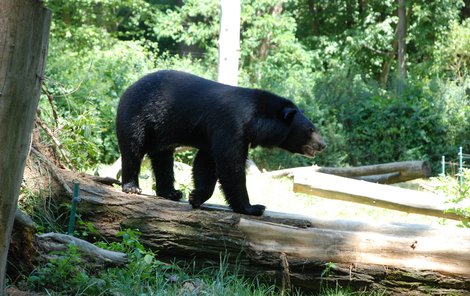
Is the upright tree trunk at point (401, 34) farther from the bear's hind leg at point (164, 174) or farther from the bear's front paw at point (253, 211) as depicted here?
the bear's front paw at point (253, 211)

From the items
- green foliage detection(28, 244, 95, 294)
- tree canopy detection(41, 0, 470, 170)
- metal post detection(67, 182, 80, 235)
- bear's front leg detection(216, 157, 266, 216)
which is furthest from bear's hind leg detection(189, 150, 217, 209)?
green foliage detection(28, 244, 95, 294)

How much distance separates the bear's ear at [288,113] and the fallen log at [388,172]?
601 centimetres

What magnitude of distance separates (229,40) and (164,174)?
23.4 feet

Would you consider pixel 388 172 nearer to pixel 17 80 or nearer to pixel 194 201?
pixel 194 201

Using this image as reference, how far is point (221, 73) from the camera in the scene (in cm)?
1449

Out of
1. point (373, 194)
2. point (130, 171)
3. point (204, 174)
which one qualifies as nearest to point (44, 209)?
point (130, 171)

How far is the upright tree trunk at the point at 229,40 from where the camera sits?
14344 mm

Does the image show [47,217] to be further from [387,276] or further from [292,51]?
[292,51]

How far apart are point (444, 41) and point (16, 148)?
26635 millimetres

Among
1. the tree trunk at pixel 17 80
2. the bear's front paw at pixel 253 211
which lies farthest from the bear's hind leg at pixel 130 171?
the tree trunk at pixel 17 80

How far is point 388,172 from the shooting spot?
14297 mm

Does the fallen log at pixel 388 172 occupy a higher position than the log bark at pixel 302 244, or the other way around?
the fallen log at pixel 388 172

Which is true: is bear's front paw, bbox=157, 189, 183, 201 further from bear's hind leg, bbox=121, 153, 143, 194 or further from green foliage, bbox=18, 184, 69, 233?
green foliage, bbox=18, 184, 69, 233

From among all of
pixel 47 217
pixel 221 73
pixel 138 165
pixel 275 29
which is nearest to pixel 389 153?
pixel 221 73
